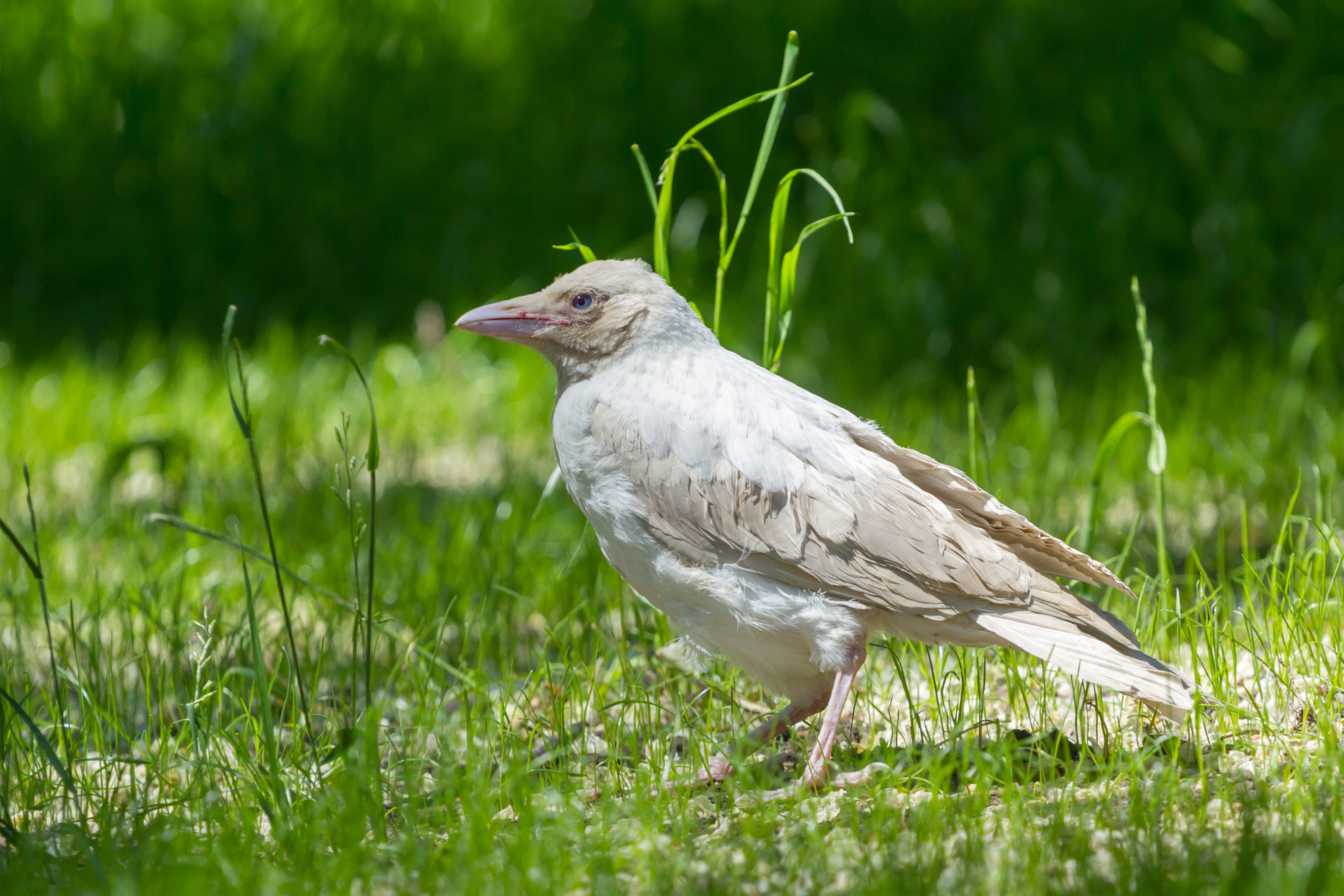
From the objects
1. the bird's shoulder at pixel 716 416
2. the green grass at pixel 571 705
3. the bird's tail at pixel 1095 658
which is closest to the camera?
the green grass at pixel 571 705

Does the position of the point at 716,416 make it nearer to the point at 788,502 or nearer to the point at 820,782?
the point at 788,502

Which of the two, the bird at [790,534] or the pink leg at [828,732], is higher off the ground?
the bird at [790,534]

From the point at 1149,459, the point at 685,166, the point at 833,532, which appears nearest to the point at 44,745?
the point at 833,532

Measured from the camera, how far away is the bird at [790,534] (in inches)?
100

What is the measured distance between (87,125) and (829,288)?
190 inches

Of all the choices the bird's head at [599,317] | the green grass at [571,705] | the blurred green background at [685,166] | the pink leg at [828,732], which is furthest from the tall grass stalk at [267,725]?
the blurred green background at [685,166]

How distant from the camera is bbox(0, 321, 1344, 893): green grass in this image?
214 centimetres

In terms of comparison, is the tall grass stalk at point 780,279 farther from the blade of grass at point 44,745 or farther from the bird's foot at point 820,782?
the blade of grass at point 44,745

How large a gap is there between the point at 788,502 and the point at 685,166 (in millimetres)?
5197

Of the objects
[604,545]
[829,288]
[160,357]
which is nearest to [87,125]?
[160,357]

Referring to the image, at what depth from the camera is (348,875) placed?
2.06 meters

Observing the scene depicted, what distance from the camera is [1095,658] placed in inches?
96.4

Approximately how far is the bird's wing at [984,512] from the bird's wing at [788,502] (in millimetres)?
67

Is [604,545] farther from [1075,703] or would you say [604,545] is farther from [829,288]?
[829,288]
